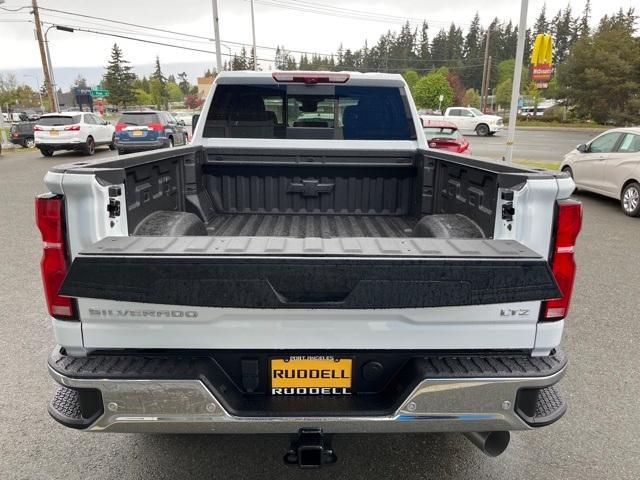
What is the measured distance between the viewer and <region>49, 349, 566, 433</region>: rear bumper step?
1932 millimetres

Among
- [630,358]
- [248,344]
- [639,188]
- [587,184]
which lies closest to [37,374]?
[248,344]

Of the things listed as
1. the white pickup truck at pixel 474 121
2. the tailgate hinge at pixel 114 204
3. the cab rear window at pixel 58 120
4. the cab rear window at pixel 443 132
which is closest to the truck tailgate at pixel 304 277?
the tailgate hinge at pixel 114 204

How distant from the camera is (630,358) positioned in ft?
13.1

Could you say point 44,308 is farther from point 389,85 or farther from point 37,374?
point 389,85

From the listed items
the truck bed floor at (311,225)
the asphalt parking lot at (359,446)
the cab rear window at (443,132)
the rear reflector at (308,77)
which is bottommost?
the asphalt parking lot at (359,446)

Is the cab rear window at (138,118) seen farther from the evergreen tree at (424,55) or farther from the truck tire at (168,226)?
the evergreen tree at (424,55)

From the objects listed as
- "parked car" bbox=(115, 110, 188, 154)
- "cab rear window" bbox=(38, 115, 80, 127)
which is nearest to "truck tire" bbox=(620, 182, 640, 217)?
"parked car" bbox=(115, 110, 188, 154)

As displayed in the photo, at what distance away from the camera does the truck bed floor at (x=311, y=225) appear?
381 cm

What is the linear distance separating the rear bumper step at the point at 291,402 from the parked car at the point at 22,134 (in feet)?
93.8

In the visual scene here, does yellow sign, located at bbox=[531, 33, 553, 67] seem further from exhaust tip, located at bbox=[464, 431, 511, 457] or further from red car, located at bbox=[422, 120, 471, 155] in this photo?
exhaust tip, located at bbox=[464, 431, 511, 457]

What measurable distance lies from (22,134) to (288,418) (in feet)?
96.4

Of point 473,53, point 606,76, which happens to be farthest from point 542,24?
point 606,76

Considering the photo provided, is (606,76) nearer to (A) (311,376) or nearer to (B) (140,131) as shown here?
(B) (140,131)

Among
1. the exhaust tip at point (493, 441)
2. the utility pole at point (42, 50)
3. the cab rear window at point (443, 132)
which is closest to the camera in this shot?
the exhaust tip at point (493, 441)
